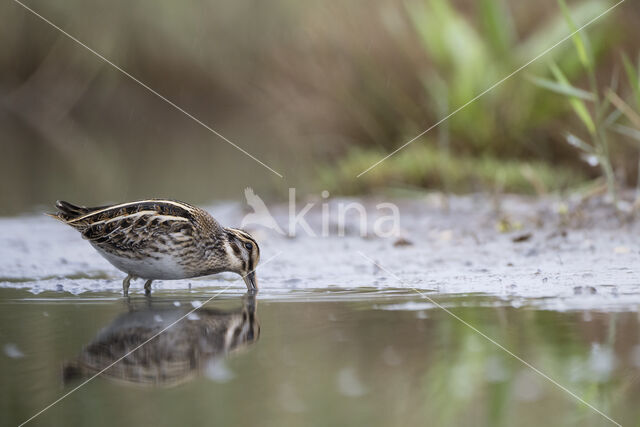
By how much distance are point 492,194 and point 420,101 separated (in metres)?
2.50

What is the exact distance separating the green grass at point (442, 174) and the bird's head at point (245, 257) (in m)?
4.20

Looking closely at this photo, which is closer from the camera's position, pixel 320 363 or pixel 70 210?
pixel 320 363

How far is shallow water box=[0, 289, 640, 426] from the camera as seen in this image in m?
3.67

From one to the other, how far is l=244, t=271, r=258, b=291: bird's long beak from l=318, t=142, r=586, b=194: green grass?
14.1 ft

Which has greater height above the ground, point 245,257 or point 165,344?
point 245,257

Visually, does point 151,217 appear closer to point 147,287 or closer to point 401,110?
point 147,287

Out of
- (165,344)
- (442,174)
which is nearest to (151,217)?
(165,344)

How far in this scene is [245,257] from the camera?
21.3 feet

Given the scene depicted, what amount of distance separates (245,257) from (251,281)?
0.17 metres

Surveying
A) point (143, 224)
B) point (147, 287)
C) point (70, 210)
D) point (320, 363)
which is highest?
point (70, 210)

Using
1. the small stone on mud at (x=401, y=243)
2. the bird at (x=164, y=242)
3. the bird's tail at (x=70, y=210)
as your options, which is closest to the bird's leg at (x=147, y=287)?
the bird at (x=164, y=242)

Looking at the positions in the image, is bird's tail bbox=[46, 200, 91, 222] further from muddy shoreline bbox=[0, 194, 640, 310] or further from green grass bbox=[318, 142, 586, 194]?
green grass bbox=[318, 142, 586, 194]

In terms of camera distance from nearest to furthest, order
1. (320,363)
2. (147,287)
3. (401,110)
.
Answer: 1. (320,363)
2. (147,287)
3. (401,110)

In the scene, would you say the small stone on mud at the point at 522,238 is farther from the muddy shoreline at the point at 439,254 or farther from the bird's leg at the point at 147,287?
the bird's leg at the point at 147,287
